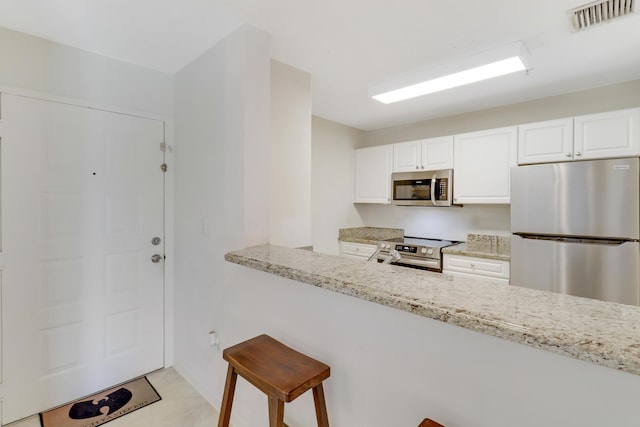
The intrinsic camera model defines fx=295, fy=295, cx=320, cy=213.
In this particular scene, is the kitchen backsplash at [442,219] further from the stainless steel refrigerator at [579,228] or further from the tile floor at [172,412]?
the tile floor at [172,412]

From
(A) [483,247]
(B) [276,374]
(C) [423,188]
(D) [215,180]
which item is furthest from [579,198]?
(D) [215,180]

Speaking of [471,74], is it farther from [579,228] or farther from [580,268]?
[580,268]

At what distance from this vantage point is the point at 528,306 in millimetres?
856

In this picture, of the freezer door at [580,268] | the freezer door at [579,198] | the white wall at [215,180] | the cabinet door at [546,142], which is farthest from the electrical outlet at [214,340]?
the cabinet door at [546,142]

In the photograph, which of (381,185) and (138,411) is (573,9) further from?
(138,411)

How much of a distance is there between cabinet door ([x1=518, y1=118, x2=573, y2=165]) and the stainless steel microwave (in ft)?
2.25

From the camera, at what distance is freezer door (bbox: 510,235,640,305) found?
6.88 feet

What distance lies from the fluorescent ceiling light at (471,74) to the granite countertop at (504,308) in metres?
1.59

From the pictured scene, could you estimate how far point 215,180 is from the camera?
196 centimetres

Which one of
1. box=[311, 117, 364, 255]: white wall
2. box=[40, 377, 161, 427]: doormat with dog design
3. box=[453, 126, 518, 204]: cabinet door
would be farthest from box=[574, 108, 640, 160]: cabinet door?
box=[40, 377, 161, 427]: doormat with dog design

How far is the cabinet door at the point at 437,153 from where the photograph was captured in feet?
10.5

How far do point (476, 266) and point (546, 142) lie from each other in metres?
1.26

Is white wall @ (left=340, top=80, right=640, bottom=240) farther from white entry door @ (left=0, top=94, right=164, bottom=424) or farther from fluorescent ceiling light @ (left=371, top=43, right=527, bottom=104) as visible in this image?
white entry door @ (left=0, top=94, right=164, bottom=424)

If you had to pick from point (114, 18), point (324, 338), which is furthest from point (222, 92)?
point (324, 338)
